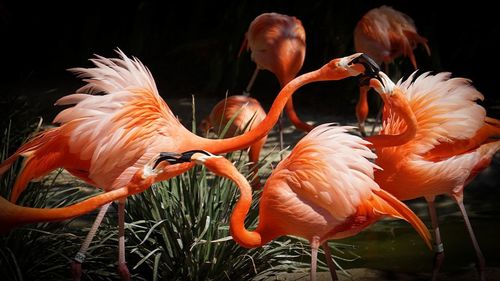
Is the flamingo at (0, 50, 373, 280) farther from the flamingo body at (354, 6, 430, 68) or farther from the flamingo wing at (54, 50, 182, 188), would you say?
the flamingo body at (354, 6, 430, 68)

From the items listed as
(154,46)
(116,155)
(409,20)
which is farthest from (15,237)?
(154,46)

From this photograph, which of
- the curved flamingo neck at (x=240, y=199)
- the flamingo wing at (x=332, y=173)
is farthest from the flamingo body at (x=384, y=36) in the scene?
the curved flamingo neck at (x=240, y=199)

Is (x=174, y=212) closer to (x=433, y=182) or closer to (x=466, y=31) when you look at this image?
(x=433, y=182)

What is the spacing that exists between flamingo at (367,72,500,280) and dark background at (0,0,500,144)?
3.51 meters

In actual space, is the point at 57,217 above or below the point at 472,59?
above

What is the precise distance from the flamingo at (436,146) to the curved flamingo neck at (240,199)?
827mm

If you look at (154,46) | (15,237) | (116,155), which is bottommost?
(154,46)

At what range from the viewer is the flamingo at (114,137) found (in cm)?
328

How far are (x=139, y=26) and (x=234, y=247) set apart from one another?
5.58m

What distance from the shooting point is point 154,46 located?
9398 mm

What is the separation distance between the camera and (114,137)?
3.27 meters

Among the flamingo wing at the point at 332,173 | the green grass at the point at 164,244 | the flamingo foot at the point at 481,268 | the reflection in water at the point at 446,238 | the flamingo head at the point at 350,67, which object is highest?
the flamingo head at the point at 350,67

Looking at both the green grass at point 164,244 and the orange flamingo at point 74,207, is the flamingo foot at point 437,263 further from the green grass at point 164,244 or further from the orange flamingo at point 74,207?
the orange flamingo at point 74,207

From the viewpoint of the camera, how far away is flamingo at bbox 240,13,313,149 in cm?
576
